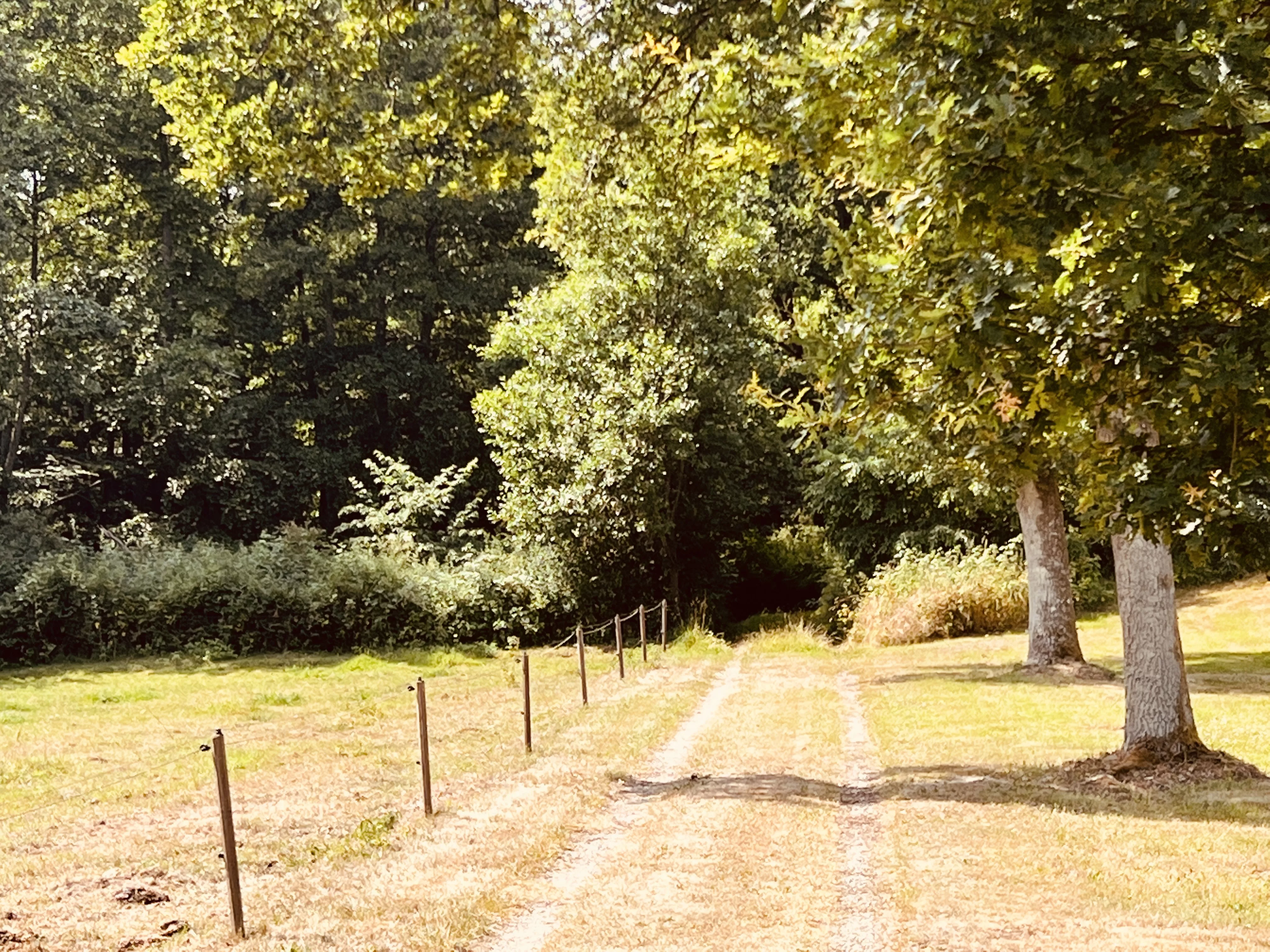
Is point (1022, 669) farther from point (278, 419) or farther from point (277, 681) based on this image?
point (278, 419)

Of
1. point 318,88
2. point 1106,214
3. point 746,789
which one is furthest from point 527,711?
point 1106,214

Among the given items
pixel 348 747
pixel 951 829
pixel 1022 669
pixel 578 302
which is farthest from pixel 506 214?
pixel 951 829

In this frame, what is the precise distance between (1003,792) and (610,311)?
1965cm

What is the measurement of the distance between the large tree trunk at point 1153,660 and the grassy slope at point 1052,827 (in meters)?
0.93

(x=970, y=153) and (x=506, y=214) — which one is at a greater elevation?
(x=506, y=214)

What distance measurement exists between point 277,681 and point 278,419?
71.4 feet

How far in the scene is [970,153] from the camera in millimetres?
6516

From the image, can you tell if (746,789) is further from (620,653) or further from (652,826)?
(620,653)

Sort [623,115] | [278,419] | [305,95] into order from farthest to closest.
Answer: [278,419]
[623,115]
[305,95]

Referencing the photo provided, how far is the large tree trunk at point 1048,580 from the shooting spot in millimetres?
21328

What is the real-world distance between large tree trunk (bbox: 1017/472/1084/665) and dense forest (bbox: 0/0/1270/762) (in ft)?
0.26

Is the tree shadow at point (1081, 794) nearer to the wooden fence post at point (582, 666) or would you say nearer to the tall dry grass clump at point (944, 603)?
the wooden fence post at point (582, 666)

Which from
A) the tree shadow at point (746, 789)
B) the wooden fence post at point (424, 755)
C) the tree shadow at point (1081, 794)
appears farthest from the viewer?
the tree shadow at point (746, 789)

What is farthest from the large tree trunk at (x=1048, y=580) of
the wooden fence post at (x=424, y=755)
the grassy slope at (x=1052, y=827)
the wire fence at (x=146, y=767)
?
the wooden fence post at (x=424, y=755)
